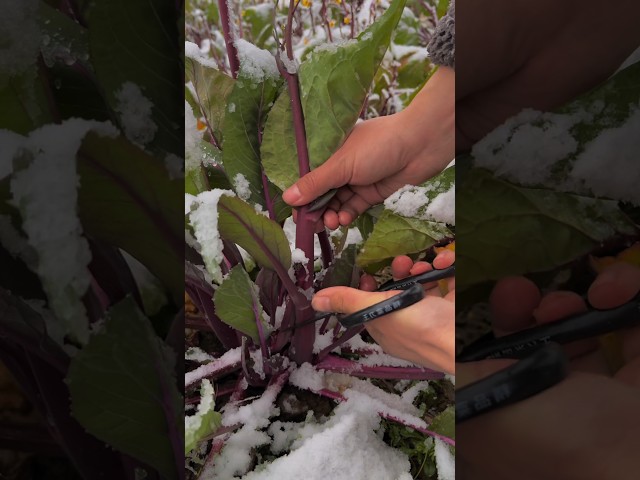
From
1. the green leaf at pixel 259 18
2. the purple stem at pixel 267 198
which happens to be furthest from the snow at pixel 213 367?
the green leaf at pixel 259 18

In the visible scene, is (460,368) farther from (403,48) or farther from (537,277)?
(403,48)

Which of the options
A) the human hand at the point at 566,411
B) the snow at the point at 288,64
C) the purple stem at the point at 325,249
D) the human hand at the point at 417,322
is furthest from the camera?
the purple stem at the point at 325,249

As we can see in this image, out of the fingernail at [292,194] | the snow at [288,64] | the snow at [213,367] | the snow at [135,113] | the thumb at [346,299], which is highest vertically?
the snow at [135,113]

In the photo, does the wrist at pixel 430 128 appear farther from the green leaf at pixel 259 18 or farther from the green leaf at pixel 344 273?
the green leaf at pixel 259 18

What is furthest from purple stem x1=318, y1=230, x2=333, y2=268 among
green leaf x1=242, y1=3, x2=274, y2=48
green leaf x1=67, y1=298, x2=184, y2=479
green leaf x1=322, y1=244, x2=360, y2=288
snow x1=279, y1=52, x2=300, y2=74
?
green leaf x1=242, y1=3, x2=274, y2=48

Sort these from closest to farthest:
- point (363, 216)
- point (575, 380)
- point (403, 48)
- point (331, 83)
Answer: point (575, 380) → point (331, 83) → point (363, 216) → point (403, 48)

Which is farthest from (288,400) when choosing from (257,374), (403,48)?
(403,48)

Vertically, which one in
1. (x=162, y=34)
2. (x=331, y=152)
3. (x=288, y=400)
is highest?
(x=162, y=34)
